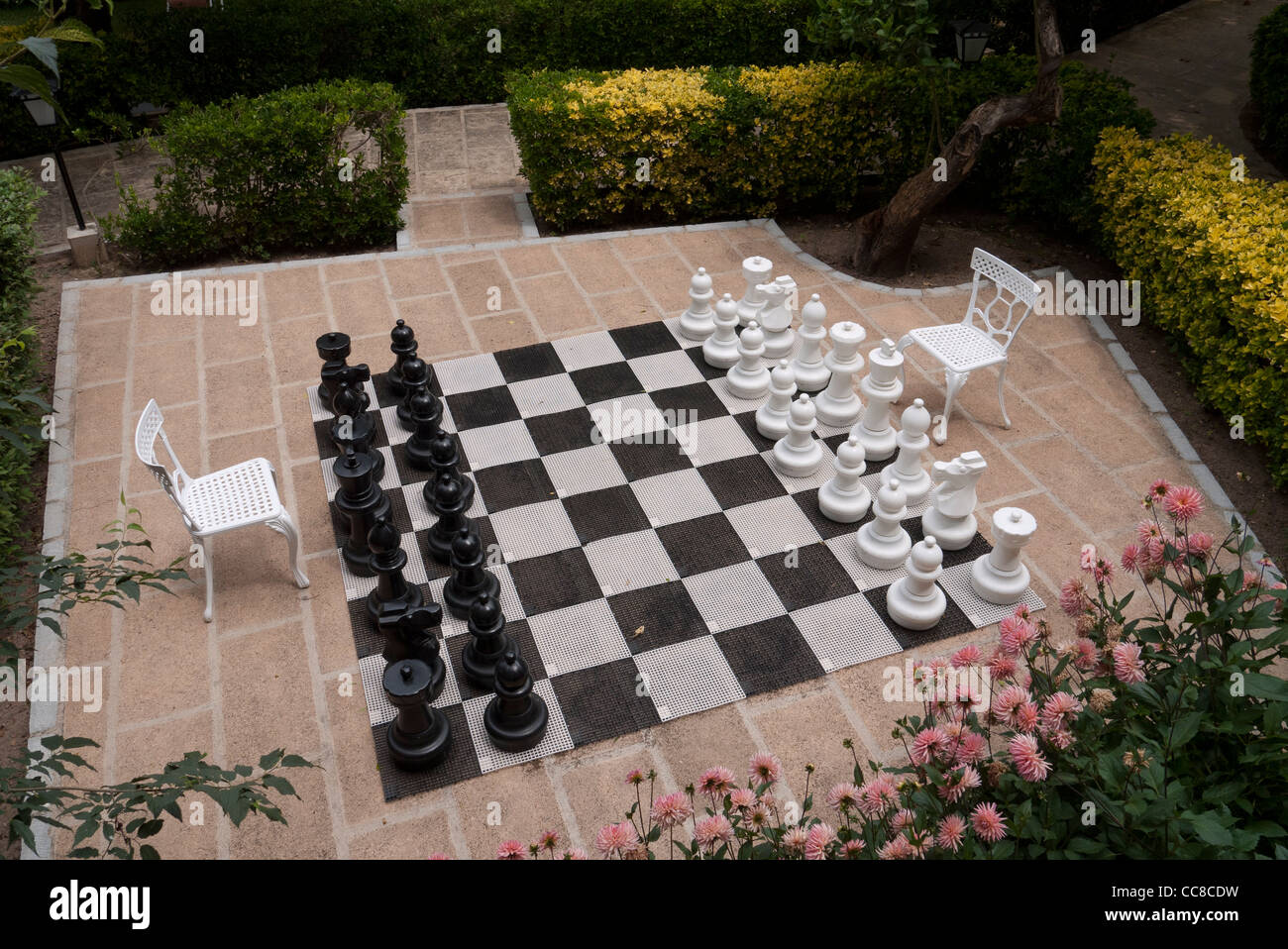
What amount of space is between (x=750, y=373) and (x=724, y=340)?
1.02ft

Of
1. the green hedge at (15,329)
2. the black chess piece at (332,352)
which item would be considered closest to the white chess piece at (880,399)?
the black chess piece at (332,352)

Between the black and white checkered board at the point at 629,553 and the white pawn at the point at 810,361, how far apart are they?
29 cm

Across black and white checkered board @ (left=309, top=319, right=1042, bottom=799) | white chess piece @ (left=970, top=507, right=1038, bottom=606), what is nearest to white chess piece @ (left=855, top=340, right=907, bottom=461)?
black and white checkered board @ (left=309, top=319, right=1042, bottom=799)

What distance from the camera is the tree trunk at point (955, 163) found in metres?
5.36

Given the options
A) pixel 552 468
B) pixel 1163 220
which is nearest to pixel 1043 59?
pixel 1163 220

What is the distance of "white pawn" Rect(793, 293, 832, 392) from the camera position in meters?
4.91

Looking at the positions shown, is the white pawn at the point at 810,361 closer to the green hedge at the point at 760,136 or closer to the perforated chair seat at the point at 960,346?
the perforated chair seat at the point at 960,346

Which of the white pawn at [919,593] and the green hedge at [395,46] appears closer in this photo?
the white pawn at [919,593]

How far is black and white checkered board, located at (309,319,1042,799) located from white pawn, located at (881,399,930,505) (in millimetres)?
145

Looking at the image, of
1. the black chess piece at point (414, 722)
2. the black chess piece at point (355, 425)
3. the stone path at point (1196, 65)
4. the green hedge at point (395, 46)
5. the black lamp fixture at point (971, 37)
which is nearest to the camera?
the black chess piece at point (414, 722)

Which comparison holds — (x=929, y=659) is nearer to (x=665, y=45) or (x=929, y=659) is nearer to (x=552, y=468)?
(x=552, y=468)

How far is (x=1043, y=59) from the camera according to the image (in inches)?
211

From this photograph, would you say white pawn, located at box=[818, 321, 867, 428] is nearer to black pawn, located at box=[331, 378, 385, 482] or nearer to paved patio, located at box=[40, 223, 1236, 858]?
paved patio, located at box=[40, 223, 1236, 858]

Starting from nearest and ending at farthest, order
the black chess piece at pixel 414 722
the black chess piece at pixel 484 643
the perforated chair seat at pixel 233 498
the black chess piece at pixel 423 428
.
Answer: the black chess piece at pixel 414 722, the black chess piece at pixel 484 643, the perforated chair seat at pixel 233 498, the black chess piece at pixel 423 428
